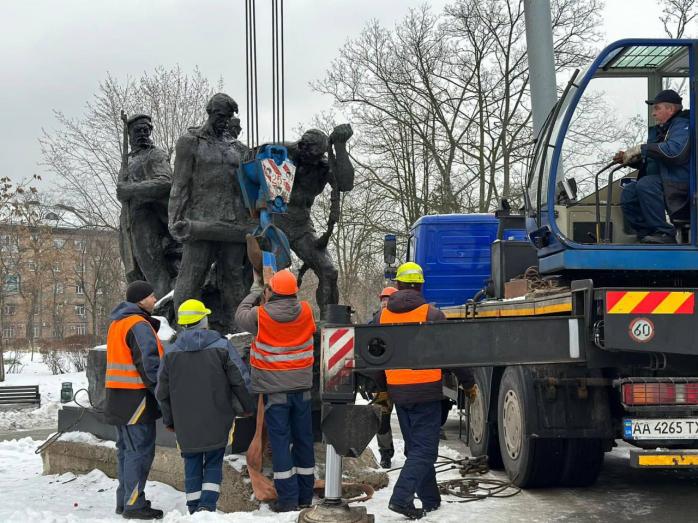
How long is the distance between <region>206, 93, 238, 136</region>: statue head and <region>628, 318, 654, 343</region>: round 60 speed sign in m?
4.70

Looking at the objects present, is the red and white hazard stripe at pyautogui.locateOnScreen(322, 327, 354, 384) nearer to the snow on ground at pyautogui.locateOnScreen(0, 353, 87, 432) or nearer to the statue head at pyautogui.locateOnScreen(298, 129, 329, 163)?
the statue head at pyautogui.locateOnScreen(298, 129, 329, 163)

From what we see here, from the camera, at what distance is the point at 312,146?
8.24m

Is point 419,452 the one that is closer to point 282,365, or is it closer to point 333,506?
point 333,506

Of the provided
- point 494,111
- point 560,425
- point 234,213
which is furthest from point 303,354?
point 494,111

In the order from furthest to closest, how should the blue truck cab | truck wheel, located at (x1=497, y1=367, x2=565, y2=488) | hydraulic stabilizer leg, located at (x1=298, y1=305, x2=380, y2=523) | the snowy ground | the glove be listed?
the blue truck cab, truck wheel, located at (x1=497, y1=367, x2=565, y2=488), the snowy ground, the glove, hydraulic stabilizer leg, located at (x1=298, y1=305, x2=380, y2=523)

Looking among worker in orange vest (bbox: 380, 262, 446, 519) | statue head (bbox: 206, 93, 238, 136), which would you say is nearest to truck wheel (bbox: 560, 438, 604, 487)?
worker in orange vest (bbox: 380, 262, 446, 519)

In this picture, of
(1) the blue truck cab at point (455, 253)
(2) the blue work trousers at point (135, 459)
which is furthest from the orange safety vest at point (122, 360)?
(1) the blue truck cab at point (455, 253)

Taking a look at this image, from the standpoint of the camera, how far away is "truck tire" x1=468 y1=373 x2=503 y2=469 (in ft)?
26.5

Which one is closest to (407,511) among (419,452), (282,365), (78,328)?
(419,452)

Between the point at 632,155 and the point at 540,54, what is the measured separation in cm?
463

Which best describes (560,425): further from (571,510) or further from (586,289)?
(586,289)

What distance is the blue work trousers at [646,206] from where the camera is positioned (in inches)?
225

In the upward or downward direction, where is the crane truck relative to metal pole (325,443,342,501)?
upward

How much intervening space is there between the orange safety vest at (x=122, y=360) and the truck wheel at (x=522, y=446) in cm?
291
